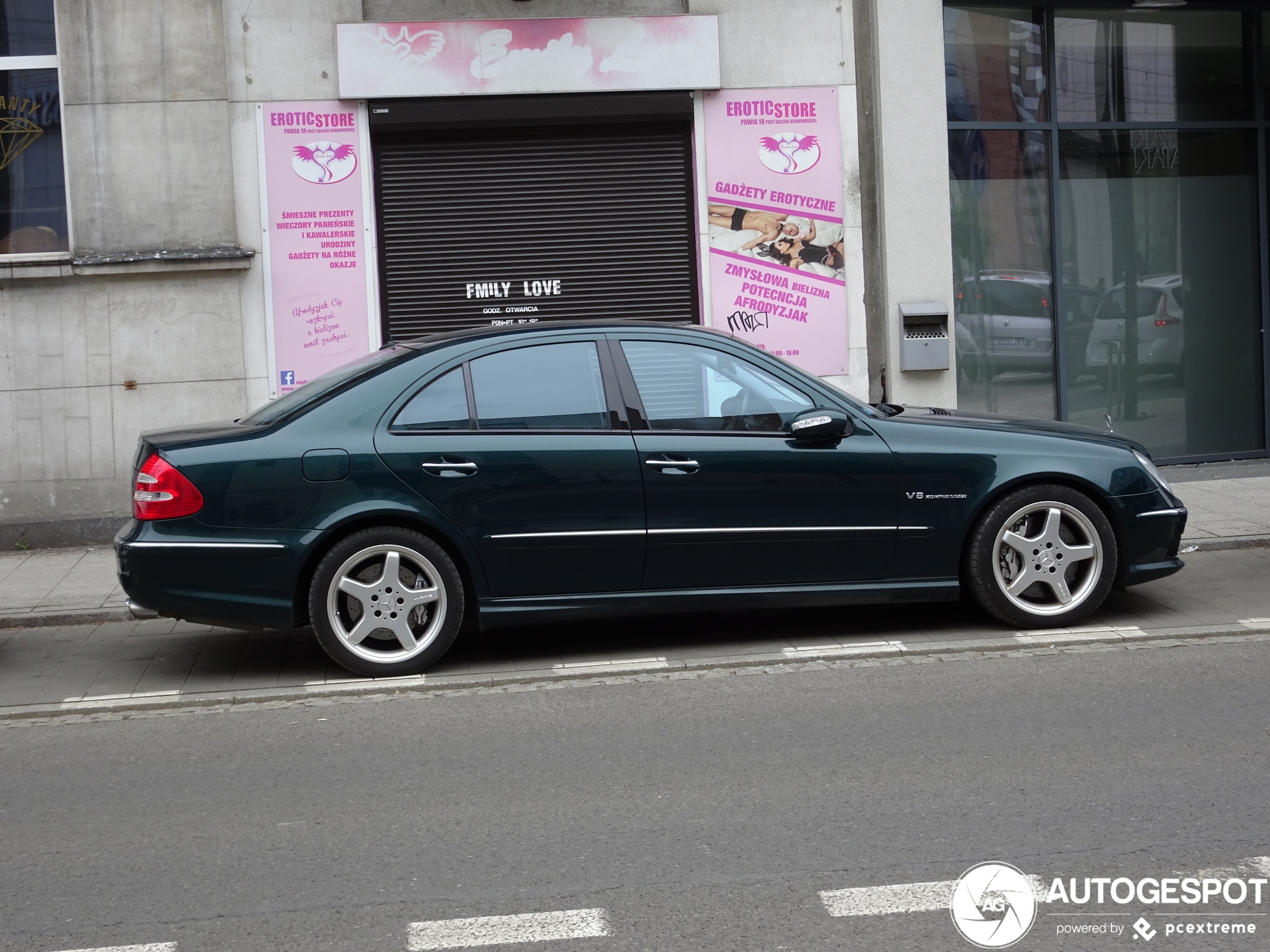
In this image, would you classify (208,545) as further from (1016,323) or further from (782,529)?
(1016,323)

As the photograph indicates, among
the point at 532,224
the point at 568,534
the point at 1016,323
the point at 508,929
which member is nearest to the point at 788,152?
the point at 532,224

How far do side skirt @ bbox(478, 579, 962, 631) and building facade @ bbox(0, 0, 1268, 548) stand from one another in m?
5.49

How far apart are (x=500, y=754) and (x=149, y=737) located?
152cm

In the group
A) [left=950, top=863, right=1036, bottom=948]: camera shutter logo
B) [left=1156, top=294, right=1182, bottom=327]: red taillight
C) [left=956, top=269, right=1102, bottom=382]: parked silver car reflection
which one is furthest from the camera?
[left=1156, top=294, right=1182, bottom=327]: red taillight

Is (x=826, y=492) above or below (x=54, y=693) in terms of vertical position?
above

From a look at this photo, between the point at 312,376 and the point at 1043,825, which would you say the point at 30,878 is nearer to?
the point at 1043,825

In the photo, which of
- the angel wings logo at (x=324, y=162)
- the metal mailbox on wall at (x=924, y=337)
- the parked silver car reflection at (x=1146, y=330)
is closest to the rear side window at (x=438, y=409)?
the angel wings logo at (x=324, y=162)

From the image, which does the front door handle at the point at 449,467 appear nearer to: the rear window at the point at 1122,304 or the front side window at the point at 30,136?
the front side window at the point at 30,136

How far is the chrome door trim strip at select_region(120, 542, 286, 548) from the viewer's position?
20.7ft

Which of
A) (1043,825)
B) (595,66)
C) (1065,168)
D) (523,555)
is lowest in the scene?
(1043,825)

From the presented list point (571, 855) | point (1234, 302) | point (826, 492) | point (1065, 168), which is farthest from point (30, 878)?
point (1234, 302)

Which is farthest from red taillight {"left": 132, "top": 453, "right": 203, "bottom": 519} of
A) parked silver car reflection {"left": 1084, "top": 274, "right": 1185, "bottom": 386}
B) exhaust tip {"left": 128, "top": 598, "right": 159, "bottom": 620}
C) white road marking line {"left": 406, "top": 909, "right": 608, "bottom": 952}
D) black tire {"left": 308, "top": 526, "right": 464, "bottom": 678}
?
parked silver car reflection {"left": 1084, "top": 274, "right": 1185, "bottom": 386}

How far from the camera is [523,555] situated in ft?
21.4

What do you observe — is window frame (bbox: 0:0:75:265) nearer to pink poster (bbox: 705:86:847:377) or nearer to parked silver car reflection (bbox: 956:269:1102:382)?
pink poster (bbox: 705:86:847:377)
